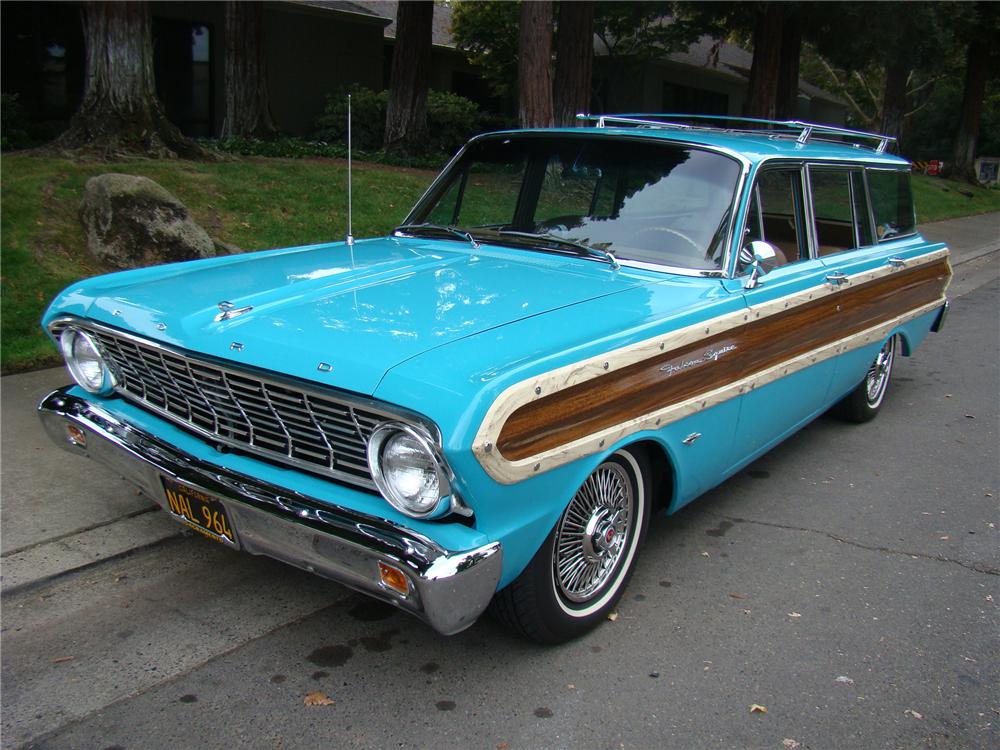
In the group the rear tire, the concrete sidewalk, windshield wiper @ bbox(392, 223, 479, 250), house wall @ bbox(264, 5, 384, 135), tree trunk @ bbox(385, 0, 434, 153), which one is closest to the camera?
the concrete sidewalk

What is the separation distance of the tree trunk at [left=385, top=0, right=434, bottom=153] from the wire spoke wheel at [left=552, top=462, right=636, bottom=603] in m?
13.0

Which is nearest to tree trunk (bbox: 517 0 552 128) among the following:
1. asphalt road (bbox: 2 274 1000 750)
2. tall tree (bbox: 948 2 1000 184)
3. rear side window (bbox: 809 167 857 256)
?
rear side window (bbox: 809 167 857 256)

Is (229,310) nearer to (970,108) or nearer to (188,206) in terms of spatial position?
(188,206)

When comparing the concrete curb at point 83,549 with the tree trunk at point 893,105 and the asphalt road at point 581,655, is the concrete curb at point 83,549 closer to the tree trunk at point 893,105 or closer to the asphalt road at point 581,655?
the asphalt road at point 581,655

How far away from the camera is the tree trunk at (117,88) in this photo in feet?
31.7

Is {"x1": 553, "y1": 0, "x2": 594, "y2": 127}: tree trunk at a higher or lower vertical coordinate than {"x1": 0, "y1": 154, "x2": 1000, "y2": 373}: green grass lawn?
higher

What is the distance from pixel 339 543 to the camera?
9.06ft

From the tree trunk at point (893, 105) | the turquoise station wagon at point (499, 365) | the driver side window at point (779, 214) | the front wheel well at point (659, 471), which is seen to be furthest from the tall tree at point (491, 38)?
the front wheel well at point (659, 471)

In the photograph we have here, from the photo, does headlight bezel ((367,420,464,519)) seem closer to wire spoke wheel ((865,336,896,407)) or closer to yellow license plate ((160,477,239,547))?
yellow license plate ((160,477,239,547))

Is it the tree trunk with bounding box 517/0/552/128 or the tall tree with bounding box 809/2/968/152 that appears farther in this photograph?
the tall tree with bounding box 809/2/968/152

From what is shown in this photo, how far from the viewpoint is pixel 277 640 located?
3365 millimetres

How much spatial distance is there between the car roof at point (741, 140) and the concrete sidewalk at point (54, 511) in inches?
106

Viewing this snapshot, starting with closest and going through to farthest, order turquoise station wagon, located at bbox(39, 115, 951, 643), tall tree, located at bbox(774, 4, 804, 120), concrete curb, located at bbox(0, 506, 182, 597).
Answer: turquoise station wagon, located at bbox(39, 115, 951, 643) < concrete curb, located at bbox(0, 506, 182, 597) < tall tree, located at bbox(774, 4, 804, 120)

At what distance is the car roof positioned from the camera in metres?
4.36
